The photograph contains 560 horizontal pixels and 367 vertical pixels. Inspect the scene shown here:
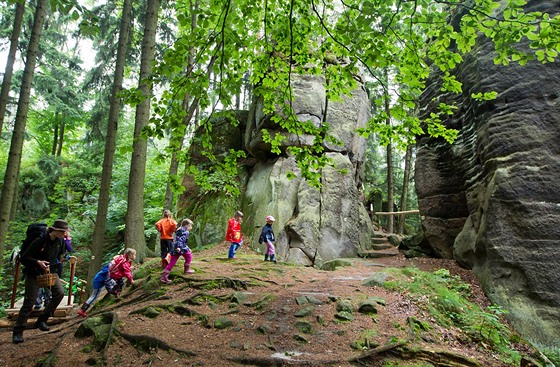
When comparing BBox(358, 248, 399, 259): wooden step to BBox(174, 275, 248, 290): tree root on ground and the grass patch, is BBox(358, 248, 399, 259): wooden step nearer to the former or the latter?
the grass patch

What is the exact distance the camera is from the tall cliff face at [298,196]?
13.9 meters

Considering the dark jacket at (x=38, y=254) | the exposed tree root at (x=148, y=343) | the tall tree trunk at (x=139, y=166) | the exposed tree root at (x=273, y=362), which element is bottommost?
the exposed tree root at (x=148, y=343)

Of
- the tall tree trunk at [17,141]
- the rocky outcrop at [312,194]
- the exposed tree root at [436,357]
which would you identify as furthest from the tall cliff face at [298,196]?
the exposed tree root at [436,357]

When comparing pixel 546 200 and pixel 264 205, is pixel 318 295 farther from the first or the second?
pixel 264 205

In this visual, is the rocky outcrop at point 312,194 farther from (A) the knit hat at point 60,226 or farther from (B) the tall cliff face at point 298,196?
(A) the knit hat at point 60,226

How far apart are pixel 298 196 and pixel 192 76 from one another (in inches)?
401

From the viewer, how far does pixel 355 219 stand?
1552 centimetres

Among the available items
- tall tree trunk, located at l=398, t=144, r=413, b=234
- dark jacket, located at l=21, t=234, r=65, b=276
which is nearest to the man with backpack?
dark jacket, located at l=21, t=234, r=65, b=276

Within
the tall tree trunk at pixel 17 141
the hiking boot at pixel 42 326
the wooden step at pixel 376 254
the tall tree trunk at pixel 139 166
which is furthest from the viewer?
the wooden step at pixel 376 254

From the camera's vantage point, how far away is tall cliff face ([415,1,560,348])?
703cm

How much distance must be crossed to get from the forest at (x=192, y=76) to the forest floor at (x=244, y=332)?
7.56ft

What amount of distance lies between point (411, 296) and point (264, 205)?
27.6 ft

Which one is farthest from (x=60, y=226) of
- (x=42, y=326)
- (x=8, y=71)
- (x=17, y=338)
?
(x=8, y=71)

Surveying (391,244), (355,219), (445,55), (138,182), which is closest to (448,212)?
(355,219)
